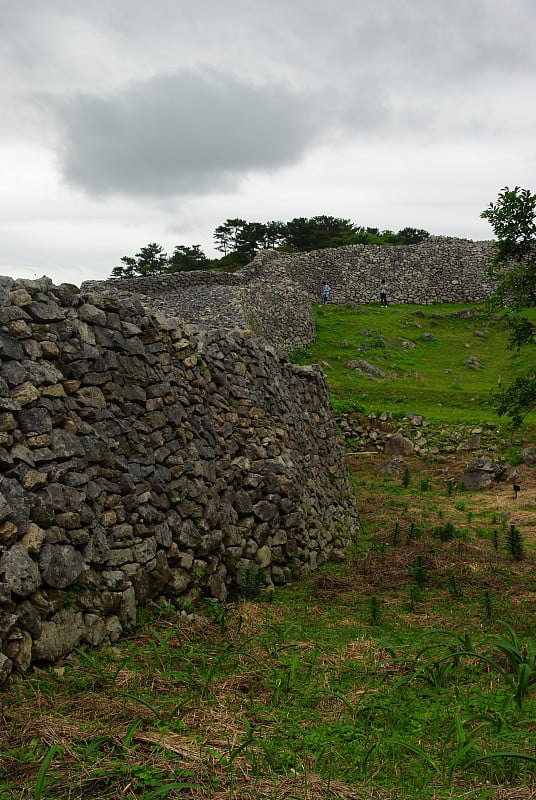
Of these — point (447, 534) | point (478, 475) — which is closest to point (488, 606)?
point (447, 534)

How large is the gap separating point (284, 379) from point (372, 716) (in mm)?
7118

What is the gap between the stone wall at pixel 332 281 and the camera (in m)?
25.0

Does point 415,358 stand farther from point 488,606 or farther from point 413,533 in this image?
point 488,606

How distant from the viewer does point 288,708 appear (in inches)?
183

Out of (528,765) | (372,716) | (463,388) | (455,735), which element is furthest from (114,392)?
(463,388)

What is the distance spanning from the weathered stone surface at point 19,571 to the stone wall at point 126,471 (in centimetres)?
1

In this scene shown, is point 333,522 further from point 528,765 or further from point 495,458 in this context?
point 495,458

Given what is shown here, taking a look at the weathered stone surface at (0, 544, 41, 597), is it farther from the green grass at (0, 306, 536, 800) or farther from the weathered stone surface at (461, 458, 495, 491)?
the weathered stone surface at (461, 458, 495, 491)

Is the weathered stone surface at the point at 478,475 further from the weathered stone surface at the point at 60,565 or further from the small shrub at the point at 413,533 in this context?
the weathered stone surface at the point at 60,565

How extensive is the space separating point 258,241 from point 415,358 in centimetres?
2379

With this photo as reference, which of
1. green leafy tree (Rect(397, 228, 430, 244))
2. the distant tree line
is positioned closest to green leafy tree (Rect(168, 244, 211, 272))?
the distant tree line

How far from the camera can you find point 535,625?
23.3 ft

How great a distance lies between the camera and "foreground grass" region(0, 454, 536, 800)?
12.0 feet

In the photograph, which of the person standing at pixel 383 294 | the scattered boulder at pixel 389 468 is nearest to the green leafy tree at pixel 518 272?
the scattered boulder at pixel 389 468
